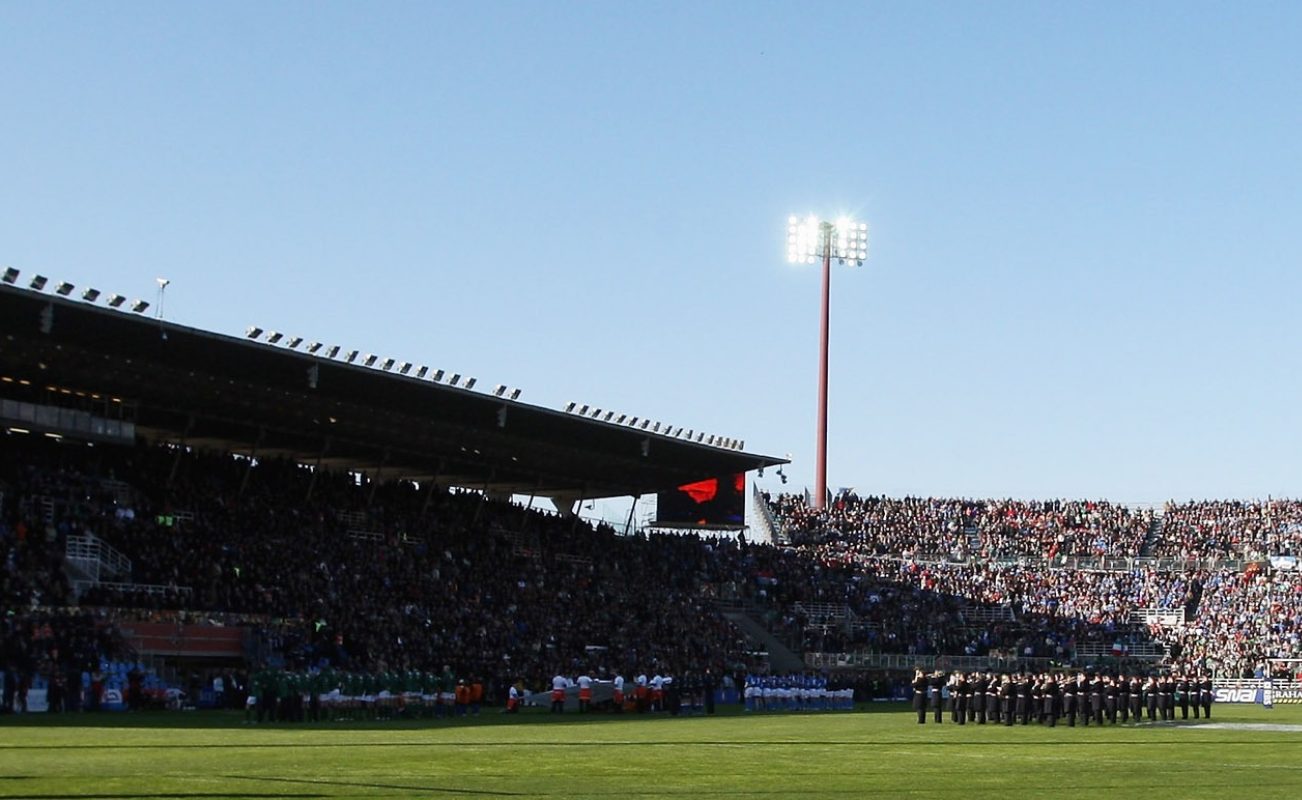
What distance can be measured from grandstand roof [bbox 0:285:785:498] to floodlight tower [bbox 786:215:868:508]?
62.5 feet

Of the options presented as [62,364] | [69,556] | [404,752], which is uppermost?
[62,364]

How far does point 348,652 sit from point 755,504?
1575 inches

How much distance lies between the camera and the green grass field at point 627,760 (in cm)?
1973

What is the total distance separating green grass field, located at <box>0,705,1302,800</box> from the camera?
19734 millimetres

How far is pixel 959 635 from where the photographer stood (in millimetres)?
69500

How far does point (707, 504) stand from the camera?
3066 inches

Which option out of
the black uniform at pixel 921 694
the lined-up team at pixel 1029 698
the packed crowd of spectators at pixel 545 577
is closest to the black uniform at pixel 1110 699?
the lined-up team at pixel 1029 698

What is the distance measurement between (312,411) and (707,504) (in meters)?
26.6

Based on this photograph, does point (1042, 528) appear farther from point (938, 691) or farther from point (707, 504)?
point (938, 691)

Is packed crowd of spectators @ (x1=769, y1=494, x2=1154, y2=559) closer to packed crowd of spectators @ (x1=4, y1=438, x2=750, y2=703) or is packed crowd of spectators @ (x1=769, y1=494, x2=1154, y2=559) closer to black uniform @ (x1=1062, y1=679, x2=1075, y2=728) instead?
packed crowd of spectators @ (x1=4, y1=438, x2=750, y2=703)

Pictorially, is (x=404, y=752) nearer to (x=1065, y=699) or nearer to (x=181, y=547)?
(x=1065, y=699)

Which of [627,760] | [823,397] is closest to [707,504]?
[823,397]

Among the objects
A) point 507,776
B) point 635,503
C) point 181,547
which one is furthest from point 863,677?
point 507,776

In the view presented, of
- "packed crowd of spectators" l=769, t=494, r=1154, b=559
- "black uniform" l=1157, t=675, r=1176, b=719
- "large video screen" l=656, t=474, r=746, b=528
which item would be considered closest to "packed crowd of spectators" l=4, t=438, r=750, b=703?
"large video screen" l=656, t=474, r=746, b=528
